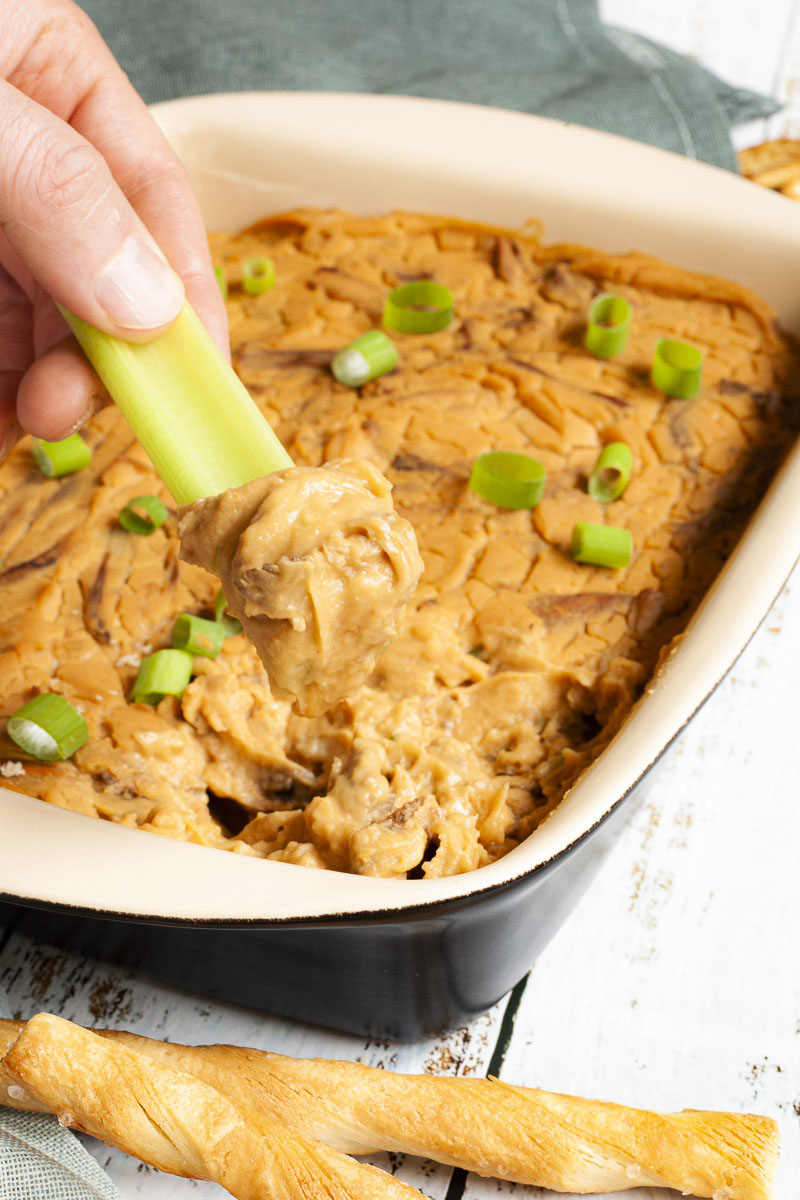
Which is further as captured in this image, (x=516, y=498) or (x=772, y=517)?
(x=516, y=498)

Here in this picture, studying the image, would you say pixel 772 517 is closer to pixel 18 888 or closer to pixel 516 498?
pixel 516 498

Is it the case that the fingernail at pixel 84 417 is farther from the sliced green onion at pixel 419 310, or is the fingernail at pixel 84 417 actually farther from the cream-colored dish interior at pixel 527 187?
the cream-colored dish interior at pixel 527 187

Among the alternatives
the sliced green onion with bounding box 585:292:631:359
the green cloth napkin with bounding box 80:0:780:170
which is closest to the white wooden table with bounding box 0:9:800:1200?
the sliced green onion with bounding box 585:292:631:359

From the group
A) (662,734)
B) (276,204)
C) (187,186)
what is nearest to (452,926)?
(662,734)

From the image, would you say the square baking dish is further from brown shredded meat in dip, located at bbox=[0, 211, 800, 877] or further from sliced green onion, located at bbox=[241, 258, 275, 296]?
sliced green onion, located at bbox=[241, 258, 275, 296]

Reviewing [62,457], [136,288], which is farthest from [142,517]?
[136,288]

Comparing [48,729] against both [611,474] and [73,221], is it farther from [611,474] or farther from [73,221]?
[611,474]
